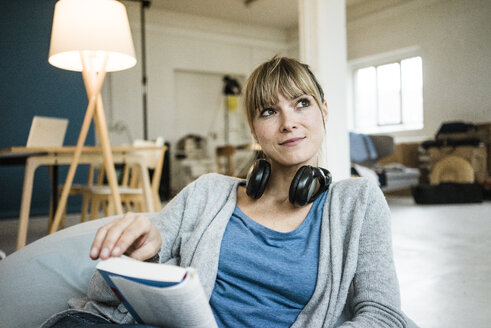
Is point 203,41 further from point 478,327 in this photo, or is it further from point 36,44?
point 478,327

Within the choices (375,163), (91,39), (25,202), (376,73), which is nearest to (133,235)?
(91,39)

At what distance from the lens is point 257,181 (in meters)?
1.00

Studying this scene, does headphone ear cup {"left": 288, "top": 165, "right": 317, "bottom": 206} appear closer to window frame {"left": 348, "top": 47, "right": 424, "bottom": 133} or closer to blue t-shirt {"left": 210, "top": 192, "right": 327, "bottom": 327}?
blue t-shirt {"left": 210, "top": 192, "right": 327, "bottom": 327}

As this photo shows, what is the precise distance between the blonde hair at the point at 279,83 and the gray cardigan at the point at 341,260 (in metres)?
0.24

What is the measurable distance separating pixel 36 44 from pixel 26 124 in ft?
3.08

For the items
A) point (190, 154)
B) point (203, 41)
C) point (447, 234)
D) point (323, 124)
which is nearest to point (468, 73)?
Answer: point (323, 124)

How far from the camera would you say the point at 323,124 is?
102cm

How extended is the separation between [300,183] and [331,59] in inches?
76.4

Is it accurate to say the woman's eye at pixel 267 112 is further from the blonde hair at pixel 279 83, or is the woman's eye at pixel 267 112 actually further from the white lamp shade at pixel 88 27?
the white lamp shade at pixel 88 27

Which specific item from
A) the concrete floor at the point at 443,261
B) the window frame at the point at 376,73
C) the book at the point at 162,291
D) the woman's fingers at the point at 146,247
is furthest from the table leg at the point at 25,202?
the window frame at the point at 376,73

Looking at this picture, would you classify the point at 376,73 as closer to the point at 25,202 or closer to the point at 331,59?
the point at 331,59

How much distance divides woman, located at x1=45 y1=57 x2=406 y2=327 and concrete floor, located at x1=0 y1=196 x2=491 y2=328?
85cm

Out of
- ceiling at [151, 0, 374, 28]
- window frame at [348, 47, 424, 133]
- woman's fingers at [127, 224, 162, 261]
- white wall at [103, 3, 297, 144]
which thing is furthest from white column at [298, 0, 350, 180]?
ceiling at [151, 0, 374, 28]

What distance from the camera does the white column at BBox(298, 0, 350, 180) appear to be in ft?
8.61
